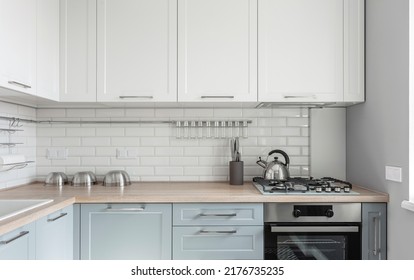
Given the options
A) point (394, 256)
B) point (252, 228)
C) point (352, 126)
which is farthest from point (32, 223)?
point (352, 126)

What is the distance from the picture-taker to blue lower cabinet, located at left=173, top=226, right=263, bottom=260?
207 cm

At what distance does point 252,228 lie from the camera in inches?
81.4

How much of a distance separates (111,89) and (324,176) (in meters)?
1.76

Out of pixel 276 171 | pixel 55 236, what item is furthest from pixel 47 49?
pixel 276 171

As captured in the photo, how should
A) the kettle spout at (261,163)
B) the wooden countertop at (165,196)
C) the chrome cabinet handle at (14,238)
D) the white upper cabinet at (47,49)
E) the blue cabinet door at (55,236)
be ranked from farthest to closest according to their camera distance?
the kettle spout at (261,163) < the white upper cabinet at (47,49) < the wooden countertop at (165,196) < the blue cabinet door at (55,236) < the chrome cabinet handle at (14,238)

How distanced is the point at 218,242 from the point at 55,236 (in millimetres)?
933

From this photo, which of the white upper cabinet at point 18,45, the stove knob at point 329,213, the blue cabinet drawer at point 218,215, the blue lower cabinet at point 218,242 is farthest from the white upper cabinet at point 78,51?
the stove knob at point 329,213

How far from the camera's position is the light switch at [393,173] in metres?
1.94

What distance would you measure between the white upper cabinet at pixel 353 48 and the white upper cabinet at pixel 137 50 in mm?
1182

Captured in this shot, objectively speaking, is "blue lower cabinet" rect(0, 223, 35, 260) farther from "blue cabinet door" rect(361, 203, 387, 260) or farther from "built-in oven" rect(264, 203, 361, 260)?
"blue cabinet door" rect(361, 203, 387, 260)

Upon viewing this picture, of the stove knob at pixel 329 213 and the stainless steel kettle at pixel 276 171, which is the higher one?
the stainless steel kettle at pixel 276 171

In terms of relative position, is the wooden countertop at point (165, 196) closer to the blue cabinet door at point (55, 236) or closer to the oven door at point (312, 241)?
the blue cabinet door at point (55, 236)

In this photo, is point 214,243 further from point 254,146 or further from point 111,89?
point 111,89

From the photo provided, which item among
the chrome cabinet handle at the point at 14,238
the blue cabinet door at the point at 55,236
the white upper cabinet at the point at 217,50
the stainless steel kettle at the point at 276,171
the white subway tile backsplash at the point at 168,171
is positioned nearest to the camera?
the chrome cabinet handle at the point at 14,238
